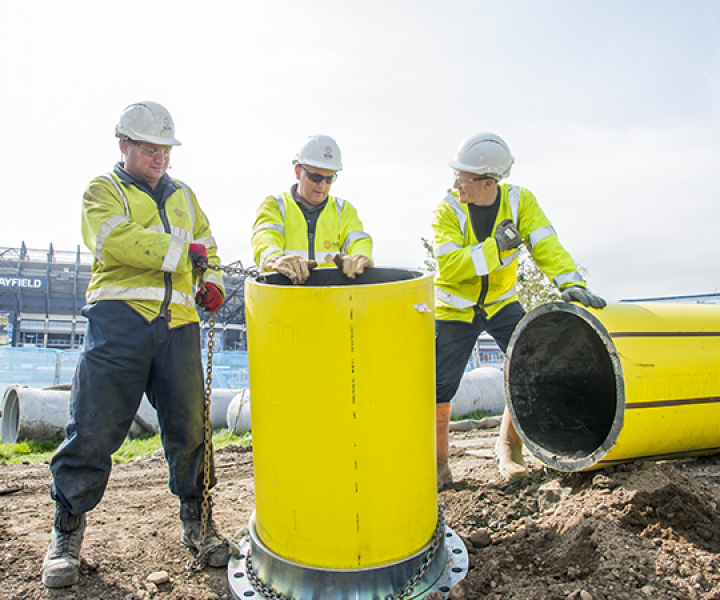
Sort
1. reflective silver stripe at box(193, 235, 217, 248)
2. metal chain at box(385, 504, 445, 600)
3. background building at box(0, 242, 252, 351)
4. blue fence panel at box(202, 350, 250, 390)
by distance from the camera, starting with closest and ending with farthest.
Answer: metal chain at box(385, 504, 445, 600) → reflective silver stripe at box(193, 235, 217, 248) → blue fence panel at box(202, 350, 250, 390) → background building at box(0, 242, 252, 351)

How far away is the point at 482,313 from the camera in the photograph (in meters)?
3.73

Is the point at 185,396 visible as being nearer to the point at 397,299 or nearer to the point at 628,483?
the point at 397,299

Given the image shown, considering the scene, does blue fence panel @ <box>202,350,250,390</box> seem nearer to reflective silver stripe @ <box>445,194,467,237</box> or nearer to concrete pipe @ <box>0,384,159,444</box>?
concrete pipe @ <box>0,384,159,444</box>

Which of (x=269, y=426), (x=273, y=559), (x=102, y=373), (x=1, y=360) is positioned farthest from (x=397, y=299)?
(x=1, y=360)

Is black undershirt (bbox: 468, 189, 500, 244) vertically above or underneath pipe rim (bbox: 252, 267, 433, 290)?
above

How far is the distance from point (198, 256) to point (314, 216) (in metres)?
1.12

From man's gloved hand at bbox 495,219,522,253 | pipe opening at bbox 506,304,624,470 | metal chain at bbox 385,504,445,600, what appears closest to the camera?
metal chain at bbox 385,504,445,600

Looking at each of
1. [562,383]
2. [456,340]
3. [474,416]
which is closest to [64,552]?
[456,340]

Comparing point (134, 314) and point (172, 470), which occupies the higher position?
point (134, 314)

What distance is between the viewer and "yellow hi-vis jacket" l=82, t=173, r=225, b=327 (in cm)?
248

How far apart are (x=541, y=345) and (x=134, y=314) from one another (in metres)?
2.44

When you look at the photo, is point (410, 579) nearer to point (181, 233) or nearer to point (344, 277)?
point (344, 277)

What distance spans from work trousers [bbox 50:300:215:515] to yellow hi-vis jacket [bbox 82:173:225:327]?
7cm

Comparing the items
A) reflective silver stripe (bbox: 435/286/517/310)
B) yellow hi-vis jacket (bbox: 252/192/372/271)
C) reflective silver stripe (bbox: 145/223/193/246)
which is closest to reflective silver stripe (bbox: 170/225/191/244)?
Answer: reflective silver stripe (bbox: 145/223/193/246)
